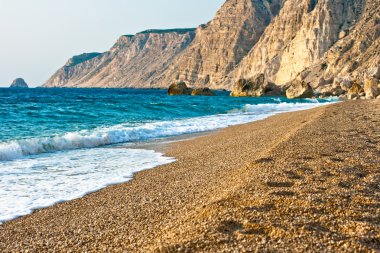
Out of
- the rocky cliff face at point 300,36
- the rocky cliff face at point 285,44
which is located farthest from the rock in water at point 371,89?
the rocky cliff face at point 300,36

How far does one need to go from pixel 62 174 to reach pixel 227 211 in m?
5.76

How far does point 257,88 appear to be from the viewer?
266 feet

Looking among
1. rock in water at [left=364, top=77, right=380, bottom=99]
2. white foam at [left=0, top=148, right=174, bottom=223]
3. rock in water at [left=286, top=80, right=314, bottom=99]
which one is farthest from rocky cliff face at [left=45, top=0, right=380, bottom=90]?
white foam at [left=0, top=148, right=174, bottom=223]

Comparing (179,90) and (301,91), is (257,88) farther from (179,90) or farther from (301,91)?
(179,90)

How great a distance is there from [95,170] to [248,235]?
259 inches

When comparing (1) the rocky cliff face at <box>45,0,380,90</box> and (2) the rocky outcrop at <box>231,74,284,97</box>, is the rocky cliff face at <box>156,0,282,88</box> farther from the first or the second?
(2) the rocky outcrop at <box>231,74,284,97</box>

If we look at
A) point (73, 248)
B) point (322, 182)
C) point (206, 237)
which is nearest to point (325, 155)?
point (322, 182)

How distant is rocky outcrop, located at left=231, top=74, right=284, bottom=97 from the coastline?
237 feet

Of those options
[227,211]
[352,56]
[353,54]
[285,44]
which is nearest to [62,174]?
[227,211]

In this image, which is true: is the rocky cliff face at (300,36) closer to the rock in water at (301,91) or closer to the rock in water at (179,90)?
the rock in water at (179,90)

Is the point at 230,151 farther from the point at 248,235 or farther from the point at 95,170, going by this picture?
the point at 248,235

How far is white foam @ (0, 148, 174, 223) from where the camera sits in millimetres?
7469

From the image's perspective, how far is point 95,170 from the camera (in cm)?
1020

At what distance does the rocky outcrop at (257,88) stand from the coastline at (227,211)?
72.3 m
